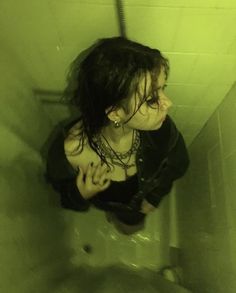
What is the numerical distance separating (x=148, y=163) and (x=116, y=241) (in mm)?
546

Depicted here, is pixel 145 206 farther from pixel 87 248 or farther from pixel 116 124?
pixel 116 124

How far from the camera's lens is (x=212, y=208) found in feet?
3.71

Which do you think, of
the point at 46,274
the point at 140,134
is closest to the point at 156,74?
the point at 140,134

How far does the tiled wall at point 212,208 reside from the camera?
0.98m

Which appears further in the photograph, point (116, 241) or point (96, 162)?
point (116, 241)

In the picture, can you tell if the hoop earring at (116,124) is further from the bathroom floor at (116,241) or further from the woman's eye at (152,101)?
the bathroom floor at (116,241)

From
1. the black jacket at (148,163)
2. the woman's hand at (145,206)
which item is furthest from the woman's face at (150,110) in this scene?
the woman's hand at (145,206)

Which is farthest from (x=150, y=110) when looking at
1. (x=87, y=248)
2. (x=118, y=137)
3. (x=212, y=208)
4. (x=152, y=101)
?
(x=87, y=248)

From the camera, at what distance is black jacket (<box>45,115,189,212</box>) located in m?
1.01

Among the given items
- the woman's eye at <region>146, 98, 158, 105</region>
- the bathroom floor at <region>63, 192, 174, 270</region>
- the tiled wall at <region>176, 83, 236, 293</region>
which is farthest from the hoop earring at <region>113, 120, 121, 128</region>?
the bathroom floor at <region>63, 192, 174, 270</region>

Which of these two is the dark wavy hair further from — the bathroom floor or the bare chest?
the bathroom floor

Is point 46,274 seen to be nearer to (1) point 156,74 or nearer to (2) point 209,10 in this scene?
(1) point 156,74

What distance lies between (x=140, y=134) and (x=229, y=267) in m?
0.44

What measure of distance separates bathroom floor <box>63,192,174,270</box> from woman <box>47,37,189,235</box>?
0.63 feet
